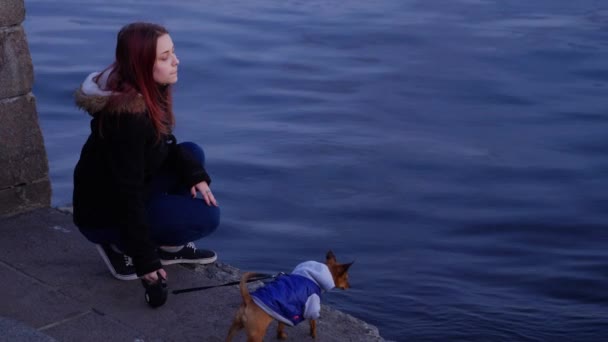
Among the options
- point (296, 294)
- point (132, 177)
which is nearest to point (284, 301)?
point (296, 294)

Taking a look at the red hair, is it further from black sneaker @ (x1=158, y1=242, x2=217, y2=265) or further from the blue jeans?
black sneaker @ (x1=158, y1=242, x2=217, y2=265)

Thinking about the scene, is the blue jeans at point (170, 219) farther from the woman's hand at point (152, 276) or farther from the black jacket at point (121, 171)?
the woman's hand at point (152, 276)

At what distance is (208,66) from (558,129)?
14.4ft

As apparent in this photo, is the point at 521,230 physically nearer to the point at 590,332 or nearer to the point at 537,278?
the point at 537,278

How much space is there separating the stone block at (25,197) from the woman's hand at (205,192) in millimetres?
1202

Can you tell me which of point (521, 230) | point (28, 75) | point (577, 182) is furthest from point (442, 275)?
point (28, 75)

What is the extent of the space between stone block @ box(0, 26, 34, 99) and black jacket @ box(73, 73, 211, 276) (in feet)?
3.27

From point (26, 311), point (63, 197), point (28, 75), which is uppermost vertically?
point (28, 75)

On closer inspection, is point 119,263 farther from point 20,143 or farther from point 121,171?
point 20,143

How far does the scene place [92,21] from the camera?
48.5 ft

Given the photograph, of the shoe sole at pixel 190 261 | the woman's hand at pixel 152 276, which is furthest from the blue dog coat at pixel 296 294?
the shoe sole at pixel 190 261

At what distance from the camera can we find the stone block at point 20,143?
5.19 meters

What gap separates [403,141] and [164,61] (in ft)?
19.5

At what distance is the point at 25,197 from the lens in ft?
17.6
